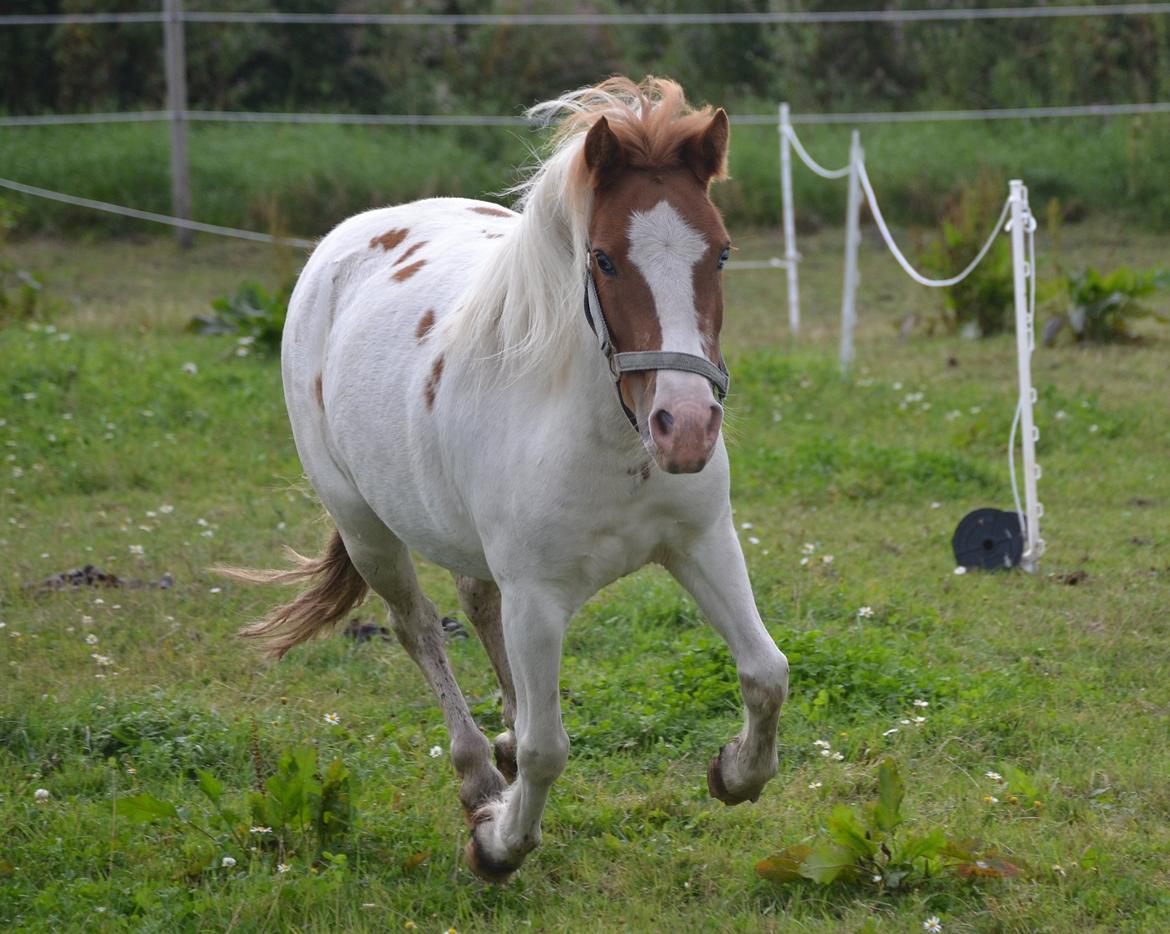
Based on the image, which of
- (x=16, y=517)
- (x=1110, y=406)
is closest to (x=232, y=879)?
(x=16, y=517)

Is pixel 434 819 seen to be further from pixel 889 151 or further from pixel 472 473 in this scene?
pixel 889 151

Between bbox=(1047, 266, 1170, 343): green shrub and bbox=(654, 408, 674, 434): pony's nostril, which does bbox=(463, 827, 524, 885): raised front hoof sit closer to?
bbox=(654, 408, 674, 434): pony's nostril

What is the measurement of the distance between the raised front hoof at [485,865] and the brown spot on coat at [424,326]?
4.24 ft

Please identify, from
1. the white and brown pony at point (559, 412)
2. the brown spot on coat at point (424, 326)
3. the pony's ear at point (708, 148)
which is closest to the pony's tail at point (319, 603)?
the white and brown pony at point (559, 412)

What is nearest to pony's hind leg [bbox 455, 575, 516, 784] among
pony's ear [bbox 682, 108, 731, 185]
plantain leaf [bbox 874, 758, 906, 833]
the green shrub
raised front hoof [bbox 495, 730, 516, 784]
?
raised front hoof [bbox 495, 730, 516, 784]

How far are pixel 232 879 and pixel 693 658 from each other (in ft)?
5.78

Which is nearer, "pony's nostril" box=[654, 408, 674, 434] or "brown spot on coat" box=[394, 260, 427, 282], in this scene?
"pony's nostril" box=[654, 408, 674, 434]

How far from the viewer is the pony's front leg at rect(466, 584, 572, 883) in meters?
3.21

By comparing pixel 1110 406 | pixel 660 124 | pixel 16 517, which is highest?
pixel 660 124

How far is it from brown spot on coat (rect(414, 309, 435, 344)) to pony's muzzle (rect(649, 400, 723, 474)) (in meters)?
1.24

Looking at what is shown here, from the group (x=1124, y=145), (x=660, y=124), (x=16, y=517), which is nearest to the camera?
(x=660, y=124)

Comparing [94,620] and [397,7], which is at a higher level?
[397,7]

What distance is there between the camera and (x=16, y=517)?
6926 mm

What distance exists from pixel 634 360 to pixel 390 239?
70.5 inches
